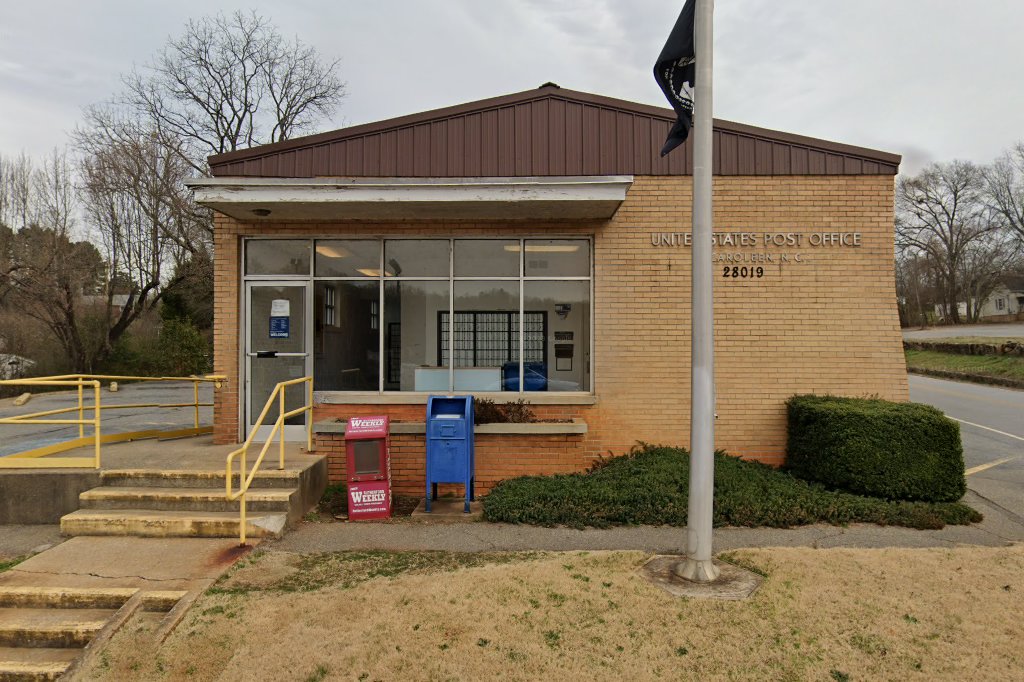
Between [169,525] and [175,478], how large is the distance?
85cm

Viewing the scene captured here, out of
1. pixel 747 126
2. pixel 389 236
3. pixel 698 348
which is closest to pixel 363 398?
pixel 389 236

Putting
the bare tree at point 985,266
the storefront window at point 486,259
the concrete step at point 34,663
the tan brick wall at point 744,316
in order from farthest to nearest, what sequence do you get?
the bare tree at point 985,266
the storefront window at point 486,259
the tan brick wall at point 744,316
the concrete step at point 34,663

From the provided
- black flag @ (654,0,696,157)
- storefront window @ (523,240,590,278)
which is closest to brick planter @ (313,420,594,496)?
storefront window @ (523,240,590,278)

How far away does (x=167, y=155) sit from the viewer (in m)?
28.4

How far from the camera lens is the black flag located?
504cm

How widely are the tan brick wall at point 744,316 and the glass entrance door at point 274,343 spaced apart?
53cm

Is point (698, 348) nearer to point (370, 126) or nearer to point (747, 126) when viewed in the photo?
point (747, 126)

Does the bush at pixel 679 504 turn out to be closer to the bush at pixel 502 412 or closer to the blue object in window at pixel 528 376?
the bush at pixel 502 412

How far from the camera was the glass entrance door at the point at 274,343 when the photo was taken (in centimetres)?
845

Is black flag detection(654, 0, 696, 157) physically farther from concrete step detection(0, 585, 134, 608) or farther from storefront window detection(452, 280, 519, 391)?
concrete step detection(0, 585, 134, 608)

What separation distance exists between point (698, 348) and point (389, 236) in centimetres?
505

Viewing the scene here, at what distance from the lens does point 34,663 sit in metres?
3.99

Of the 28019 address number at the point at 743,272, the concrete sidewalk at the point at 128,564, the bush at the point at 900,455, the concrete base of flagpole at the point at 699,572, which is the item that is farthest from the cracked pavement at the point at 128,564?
the 28019 address number at the point at 743,272

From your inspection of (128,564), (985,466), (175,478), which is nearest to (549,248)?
(175,478)
